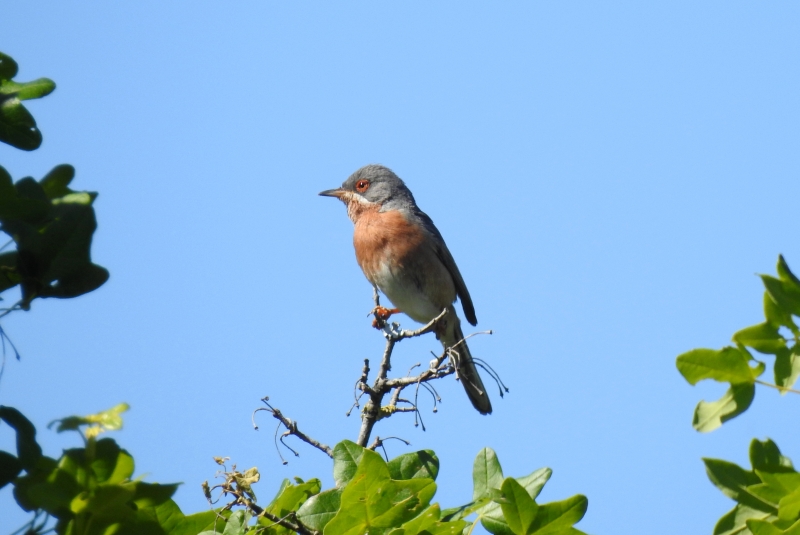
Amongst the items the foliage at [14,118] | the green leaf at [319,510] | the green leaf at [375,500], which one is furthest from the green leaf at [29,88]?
the green leaf at [319,510]

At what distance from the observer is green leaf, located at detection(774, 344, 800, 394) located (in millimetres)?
1975

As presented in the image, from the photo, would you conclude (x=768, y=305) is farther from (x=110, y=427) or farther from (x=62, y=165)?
(x=62, y=165)

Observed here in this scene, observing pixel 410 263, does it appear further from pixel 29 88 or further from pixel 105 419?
pixel 105 419

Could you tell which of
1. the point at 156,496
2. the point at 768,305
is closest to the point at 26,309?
the point at 156,496

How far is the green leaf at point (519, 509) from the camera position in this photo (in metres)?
2.15

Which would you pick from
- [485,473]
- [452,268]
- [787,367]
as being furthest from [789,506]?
[452,268]

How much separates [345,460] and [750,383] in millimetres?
1318

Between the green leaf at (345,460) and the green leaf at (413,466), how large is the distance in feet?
0.46

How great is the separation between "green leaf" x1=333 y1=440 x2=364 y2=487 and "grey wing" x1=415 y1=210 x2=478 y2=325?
6.26m

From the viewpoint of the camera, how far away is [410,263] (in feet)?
27.6

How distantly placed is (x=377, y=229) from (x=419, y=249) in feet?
1.61

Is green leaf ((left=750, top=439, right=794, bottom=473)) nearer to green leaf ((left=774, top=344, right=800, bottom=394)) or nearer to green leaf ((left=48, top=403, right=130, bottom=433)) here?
green leaf ((left=774, top=344, right=800, bottom=394))

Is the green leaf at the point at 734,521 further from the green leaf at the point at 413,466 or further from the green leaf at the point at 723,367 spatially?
the green leaf at the point at 413,466

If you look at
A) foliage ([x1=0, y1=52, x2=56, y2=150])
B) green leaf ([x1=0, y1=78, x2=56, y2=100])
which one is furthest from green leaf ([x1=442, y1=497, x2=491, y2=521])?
green leaf ([x1=0, y1=78, x2=56, y2=100])
